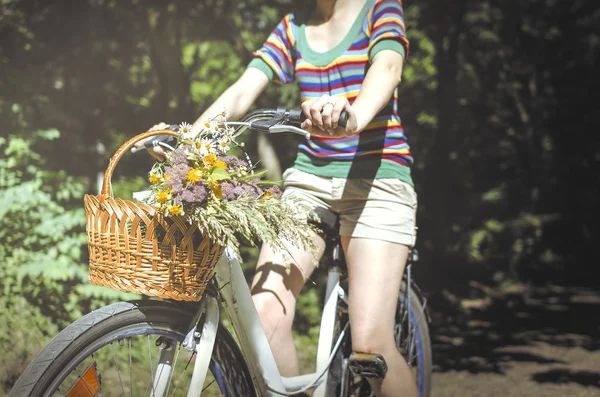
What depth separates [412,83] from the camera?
11867 mm

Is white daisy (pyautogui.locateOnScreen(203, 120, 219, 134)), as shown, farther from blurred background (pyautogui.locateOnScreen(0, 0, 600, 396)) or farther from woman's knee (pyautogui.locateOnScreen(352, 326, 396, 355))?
blurred background (pyautogui.locateOnScreen(0, 0, 600, 396))

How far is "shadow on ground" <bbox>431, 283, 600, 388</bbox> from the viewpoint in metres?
5.86

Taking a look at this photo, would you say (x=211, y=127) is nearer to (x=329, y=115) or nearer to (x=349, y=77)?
(x=329, y=115)

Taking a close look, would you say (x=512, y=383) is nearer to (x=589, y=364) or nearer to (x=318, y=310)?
(x=589, y=364)

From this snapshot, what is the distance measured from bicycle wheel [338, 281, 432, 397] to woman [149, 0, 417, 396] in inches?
12.7

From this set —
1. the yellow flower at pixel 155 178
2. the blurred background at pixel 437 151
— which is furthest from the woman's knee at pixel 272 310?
the blurred background at pixel 437 151

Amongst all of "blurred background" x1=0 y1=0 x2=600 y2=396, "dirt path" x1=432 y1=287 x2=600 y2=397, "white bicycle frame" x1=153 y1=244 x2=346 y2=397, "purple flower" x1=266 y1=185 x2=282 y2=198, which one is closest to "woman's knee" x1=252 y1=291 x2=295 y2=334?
"white bicycle frame" x1=153 y1=244 x2=346 y2=397

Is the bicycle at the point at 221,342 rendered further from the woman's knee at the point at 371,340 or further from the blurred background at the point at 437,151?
the blurred background at the point at 437,151

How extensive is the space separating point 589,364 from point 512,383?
1141 millimetres

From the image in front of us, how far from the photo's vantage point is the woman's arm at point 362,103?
2029 millimetres

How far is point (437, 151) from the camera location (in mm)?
9984

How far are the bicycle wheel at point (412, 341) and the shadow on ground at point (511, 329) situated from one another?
99.4 inches

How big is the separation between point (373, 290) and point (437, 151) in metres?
7.70

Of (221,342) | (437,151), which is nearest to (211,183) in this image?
(221,342)
